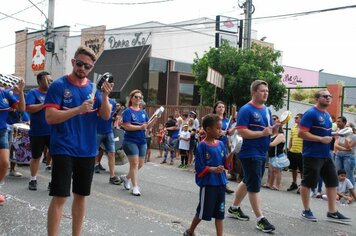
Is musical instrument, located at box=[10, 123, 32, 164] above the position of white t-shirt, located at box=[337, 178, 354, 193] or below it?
above

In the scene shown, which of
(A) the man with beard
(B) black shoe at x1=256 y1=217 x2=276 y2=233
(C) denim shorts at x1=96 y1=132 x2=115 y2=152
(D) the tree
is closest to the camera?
(B) black shoe at x1=256 y1=217 x2=276 y2=233

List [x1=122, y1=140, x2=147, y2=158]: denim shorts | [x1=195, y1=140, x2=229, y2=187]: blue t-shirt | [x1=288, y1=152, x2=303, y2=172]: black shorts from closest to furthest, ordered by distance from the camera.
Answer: [x1=195, y1=140, x2=229, y2=187]: blue t-shirt → [x1=122, y1=140, x2=147, y2=158]: denim shorts → [x1=288, y1=152, x2=303, y2=172]: black shorts

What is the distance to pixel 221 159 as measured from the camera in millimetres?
5094

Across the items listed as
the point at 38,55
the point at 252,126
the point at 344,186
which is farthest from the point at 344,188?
the point at 38,55

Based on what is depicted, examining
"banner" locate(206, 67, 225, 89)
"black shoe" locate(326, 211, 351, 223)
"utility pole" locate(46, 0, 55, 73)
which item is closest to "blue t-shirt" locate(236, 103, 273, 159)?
"black shoe" locate(326, 211, 351, 223)

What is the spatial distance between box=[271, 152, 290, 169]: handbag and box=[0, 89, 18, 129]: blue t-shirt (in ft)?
20.1

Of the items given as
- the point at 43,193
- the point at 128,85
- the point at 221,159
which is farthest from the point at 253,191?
the point at 128,85

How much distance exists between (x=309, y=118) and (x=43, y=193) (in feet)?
14.3

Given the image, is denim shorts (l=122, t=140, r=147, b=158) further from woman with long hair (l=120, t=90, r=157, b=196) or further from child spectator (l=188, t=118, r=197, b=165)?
child spectator (l=188, t=118, r=197, b=165)

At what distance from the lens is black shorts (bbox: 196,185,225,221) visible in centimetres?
491

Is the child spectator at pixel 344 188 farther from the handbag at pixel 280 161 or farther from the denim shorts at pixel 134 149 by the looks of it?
the denim shorts at pixel 134 149

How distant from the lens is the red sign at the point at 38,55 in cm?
3127

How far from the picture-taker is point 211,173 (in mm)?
5016

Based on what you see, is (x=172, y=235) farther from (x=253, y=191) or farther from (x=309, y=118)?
(x=309, y=118)
